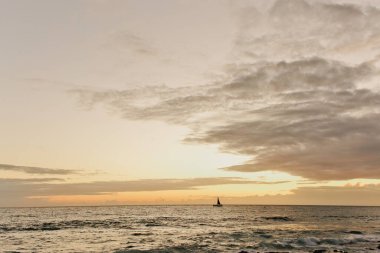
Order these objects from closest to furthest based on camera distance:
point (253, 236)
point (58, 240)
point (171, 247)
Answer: point (171, 247) < point (58, 240) < point (253, 236)

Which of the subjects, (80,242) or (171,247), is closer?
(171,247)

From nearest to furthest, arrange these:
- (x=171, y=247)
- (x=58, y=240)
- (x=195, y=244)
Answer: (x=171, y=247) → (x=195, y=244) → (x=58, y=240)

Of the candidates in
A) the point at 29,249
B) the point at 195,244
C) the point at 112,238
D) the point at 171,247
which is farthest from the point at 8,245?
the point at 195,244

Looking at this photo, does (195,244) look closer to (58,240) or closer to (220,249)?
(220,249)

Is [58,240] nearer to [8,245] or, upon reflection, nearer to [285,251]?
[8,245]

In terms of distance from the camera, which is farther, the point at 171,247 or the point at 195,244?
the point at 195,244

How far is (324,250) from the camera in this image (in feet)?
128

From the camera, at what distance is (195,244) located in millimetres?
44312

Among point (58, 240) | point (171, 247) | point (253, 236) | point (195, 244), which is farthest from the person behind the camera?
point (253, 236)

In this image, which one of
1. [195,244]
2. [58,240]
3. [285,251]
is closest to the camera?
[285,251]

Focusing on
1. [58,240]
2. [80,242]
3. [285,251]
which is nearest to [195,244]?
[285,251]

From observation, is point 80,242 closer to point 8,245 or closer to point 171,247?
point 8,245

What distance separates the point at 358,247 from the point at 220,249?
16.3 metres

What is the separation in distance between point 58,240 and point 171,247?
53.3ft
